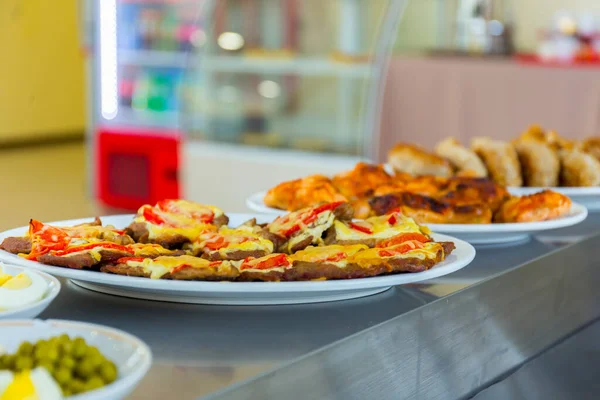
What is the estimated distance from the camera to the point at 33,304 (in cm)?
75

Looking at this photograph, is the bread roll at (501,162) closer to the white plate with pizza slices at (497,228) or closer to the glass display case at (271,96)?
the white plate with pizza slices at (497,228)

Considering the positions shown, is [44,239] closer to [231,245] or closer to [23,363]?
[231,245]

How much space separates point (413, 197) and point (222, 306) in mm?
481

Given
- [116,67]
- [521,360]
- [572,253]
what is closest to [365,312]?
[521,360]

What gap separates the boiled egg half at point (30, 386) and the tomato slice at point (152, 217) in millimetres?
442

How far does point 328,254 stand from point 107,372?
366 mm

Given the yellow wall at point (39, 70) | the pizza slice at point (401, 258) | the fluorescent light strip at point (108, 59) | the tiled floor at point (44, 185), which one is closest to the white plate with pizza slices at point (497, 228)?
the pizza slice at point (401, 258)

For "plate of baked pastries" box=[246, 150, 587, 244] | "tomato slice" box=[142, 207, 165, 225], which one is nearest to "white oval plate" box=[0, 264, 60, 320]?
"tomato slice" box=[142, 207, 165, 225]

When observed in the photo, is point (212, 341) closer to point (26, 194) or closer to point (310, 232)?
point (310, 232)

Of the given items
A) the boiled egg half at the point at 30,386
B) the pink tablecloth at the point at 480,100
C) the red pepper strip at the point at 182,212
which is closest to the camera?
the boiled egg half at the point at 30,386

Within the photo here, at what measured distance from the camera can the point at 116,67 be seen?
588 cm

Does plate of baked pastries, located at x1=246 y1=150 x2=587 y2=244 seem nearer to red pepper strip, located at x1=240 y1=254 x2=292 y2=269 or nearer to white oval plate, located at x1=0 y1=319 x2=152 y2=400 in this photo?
red pepper strip, located at x1=240 y1=254 x2=292 y2=269

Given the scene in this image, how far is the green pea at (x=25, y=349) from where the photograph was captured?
0.64 meters

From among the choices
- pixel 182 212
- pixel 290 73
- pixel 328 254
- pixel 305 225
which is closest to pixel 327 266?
pixel 328 254
